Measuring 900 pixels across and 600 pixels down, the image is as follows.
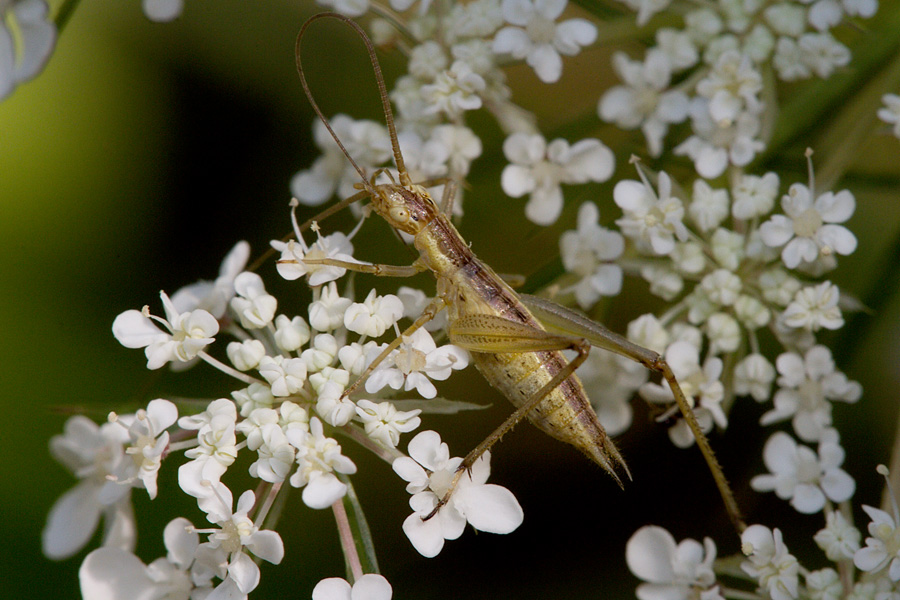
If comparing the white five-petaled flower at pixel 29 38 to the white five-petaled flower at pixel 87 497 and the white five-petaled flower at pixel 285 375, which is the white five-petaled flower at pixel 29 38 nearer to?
the white five-petaled flower at pixel 87 497

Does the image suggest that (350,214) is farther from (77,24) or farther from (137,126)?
(77,24)

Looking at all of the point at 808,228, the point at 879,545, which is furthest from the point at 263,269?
the point at 879,545

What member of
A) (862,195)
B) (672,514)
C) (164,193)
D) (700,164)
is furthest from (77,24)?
(862,195)

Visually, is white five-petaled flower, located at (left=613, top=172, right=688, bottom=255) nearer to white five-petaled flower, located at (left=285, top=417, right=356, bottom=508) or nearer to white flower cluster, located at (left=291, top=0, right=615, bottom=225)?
white flower cluster, located at (left=291, top=0, right=615, bottom=225)

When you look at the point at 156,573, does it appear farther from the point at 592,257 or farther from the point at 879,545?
the point at 879,545

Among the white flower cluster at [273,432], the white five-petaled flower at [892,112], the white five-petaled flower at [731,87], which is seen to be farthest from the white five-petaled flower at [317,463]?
the white five-petaled flower at [892,112]

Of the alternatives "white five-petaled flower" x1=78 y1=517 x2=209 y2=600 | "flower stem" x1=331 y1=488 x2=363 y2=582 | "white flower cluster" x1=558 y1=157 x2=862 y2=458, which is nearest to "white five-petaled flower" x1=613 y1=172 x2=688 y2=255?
"white flower cluster" x1=558 y1=157 x2=862 y2=458
